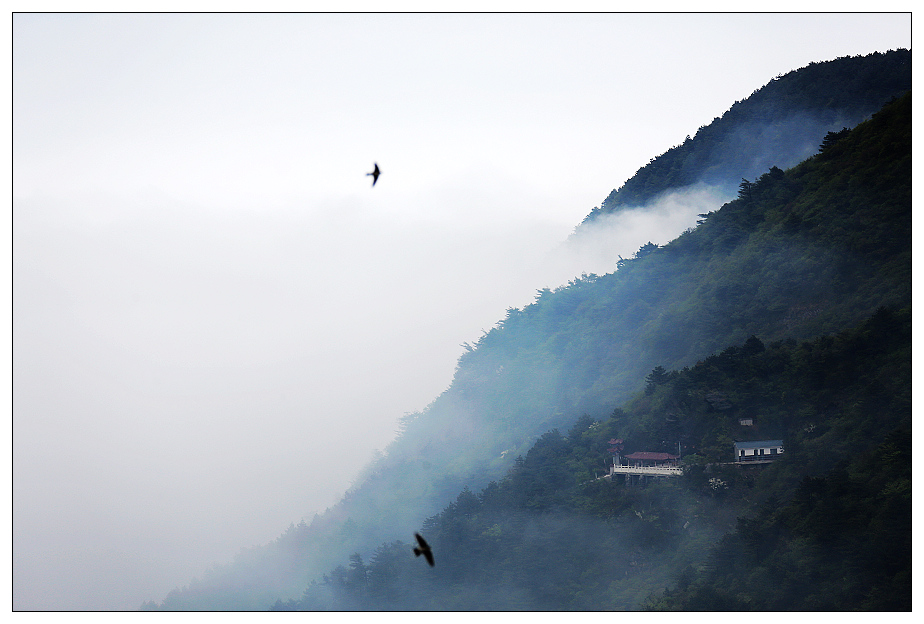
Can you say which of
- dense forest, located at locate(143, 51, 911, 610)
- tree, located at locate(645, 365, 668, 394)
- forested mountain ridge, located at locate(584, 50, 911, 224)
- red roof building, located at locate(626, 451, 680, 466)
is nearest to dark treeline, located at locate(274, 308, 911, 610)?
dense forest, located at locate(143, 51, 911, 610)

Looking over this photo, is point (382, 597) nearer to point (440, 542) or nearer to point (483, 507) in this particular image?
point (440, 542)

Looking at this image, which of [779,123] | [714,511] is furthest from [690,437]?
[779,123]

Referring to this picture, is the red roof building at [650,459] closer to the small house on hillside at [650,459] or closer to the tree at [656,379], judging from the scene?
the small house on hillside at [650,459]

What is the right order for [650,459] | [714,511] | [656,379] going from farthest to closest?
[656,379] → [650,459] → [714,511]

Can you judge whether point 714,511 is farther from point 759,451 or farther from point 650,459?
point 650,459

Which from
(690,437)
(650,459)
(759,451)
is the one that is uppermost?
(690,437)

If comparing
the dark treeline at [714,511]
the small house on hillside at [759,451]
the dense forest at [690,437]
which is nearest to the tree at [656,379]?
the dense forest at [690,437]
